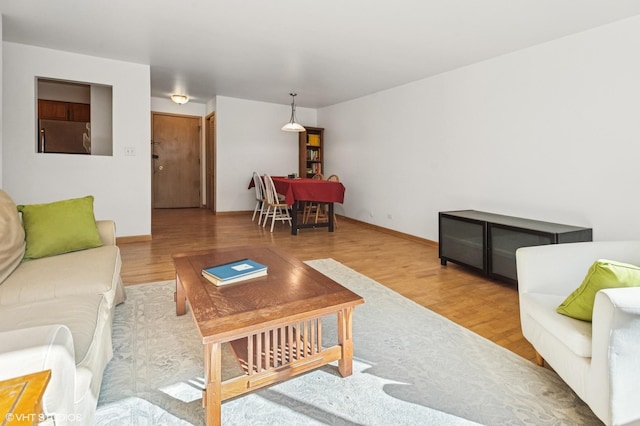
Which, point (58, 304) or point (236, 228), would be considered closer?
point (58, 304)

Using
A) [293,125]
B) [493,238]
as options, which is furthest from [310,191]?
[493,238]

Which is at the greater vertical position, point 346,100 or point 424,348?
point 346,100

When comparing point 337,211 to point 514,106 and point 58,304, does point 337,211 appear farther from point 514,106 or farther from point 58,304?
point 58,304

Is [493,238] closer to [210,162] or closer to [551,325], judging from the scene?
[551,325]

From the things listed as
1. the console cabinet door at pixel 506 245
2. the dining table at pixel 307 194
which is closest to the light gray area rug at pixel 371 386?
the console cabinet door at pixel 506 245

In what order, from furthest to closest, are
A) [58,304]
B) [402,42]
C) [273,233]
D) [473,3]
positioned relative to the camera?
[273,233]
[402,42]
[473,3]
[58,304]

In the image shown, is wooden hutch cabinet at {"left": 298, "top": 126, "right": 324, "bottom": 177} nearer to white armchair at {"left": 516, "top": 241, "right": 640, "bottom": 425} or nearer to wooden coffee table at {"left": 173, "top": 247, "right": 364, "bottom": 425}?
wooden coffee table at {"left": 173, "top": 247, "right": 364, "bottom": 425}

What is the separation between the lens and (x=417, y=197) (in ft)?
16.3

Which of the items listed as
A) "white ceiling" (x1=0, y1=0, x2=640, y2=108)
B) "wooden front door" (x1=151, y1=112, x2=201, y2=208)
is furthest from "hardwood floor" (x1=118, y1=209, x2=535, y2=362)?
"white ceiling" (x1=0, y1=0, x2=640, y2=108)

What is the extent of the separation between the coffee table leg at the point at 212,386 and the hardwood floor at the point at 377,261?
1.59 metres

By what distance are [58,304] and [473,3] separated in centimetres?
327

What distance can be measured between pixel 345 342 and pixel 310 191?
377cm

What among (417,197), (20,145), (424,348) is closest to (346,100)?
(417,197)

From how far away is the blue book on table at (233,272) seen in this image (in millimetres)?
1707
